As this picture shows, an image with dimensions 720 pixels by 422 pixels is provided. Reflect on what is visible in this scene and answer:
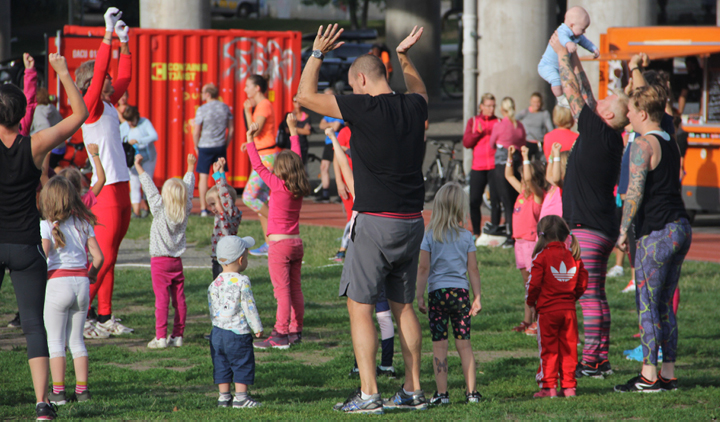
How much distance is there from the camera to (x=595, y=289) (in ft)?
19.8

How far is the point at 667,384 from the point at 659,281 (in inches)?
28.5

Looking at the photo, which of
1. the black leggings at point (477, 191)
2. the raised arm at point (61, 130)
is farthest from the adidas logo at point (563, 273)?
the black leggings at point (477, 191)

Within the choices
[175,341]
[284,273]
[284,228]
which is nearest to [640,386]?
[284,273]

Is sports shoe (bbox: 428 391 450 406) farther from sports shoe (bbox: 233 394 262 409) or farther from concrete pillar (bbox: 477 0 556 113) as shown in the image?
concrete pillar (bbox: 477 0 556 113)

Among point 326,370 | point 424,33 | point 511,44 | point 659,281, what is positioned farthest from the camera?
point 424,33

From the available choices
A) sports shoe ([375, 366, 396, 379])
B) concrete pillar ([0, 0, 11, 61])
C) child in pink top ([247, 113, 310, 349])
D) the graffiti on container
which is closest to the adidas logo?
sports shoe ([375, 366, 396, 379])

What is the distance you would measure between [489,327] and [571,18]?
10.2 ft

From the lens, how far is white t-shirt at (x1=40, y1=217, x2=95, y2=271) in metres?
5.37

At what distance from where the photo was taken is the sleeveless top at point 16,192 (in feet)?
15.7

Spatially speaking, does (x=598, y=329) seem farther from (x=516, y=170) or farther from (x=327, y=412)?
(x=516, y=170)

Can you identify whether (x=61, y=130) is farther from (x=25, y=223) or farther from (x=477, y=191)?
(x=477, y=191)

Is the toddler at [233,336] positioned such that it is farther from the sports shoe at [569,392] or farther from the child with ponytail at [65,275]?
the sports shoe at [569,392]

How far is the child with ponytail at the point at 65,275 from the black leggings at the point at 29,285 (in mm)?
364

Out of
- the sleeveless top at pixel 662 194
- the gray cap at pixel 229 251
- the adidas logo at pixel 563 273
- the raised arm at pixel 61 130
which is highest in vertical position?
the raised arm at pixel 61 130
